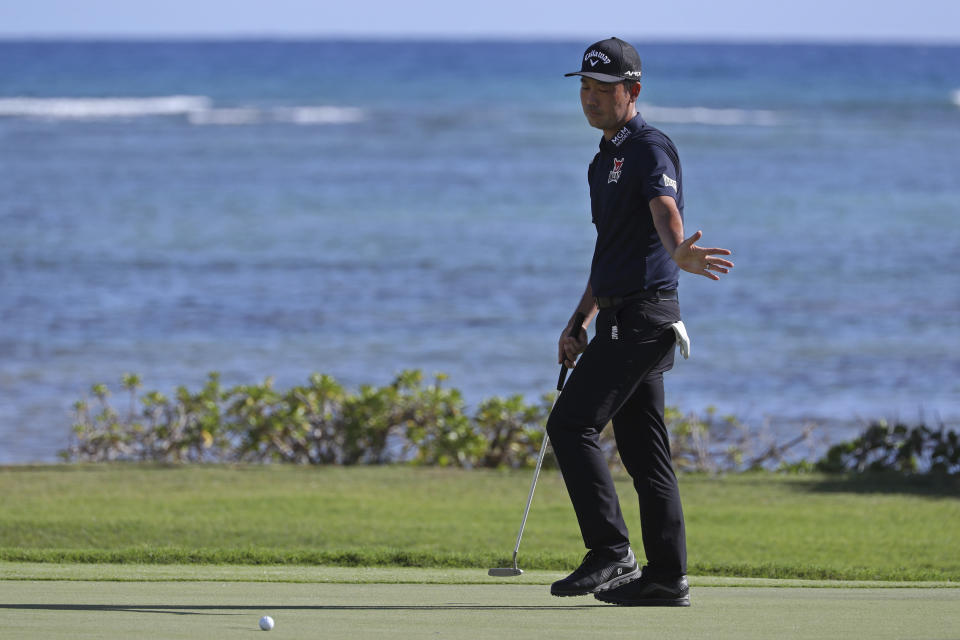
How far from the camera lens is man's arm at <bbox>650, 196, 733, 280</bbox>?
4.64m

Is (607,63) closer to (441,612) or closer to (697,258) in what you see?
(697,258)

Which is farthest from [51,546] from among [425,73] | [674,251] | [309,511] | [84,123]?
[425,73]

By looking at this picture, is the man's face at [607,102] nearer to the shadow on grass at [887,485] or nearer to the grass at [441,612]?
the grass at [441,612]

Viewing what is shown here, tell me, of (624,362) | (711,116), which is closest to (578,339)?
(624,362)

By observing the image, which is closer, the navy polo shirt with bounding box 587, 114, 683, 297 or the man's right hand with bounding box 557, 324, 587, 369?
the navy polo shirt with bounding box 587, 114, 683, 297

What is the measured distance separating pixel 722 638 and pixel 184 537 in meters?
4.27

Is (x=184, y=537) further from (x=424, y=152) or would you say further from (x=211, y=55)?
(x=211, y=55)

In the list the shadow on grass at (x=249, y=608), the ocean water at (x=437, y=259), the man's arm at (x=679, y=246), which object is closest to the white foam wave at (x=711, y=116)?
the ocean water at (x=437, y=259)

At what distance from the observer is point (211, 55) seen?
5266 inches

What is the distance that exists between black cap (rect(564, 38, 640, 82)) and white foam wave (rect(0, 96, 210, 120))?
2057 inches

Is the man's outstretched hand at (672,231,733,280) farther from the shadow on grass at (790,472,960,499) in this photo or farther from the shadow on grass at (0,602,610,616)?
the shadow on grass at (790,472,960,499)

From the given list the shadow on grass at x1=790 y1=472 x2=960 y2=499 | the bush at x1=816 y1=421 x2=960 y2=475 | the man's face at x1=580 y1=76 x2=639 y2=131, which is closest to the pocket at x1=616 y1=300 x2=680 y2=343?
the man's face at x1=580 y1=76 x2=639 y2=131

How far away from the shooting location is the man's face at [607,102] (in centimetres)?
507

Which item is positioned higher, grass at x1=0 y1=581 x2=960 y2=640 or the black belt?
the black belt
